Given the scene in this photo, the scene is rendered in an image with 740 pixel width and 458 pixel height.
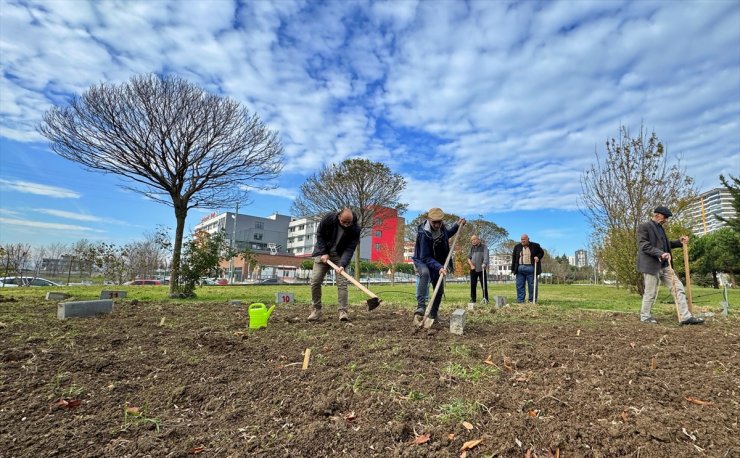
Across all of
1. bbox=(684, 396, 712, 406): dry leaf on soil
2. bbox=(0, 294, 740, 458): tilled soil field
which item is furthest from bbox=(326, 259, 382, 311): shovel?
bbox=(684, 396, 712, 406): dry leaf on soil

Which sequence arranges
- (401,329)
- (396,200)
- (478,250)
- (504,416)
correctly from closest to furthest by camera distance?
1. (504,416)
2. (401,329)
3. (478,250)
4. (396,200)

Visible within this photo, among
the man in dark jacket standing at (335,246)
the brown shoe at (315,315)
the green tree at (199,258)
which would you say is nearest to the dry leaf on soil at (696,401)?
the man in dark jacket standing at (335,246)

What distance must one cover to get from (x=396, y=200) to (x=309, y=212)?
562 centimetres

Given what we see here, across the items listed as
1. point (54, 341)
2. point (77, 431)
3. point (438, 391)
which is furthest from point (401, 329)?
point (54, 341)

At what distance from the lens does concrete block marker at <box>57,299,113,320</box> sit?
5195mm

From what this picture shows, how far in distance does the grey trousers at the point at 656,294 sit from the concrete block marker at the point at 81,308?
8.09 meters

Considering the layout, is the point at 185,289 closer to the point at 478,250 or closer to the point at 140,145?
the point at 140,145

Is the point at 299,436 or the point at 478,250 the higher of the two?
the point at 478,250

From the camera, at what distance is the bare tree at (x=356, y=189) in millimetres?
23156

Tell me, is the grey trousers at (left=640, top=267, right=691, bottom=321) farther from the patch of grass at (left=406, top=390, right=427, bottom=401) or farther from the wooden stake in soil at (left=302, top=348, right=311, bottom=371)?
the wooden stake in soil at (left=302, top=348, right=311, bottom=371)

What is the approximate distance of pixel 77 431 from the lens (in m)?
2.06

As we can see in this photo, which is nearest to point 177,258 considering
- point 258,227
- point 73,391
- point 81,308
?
point 81,308

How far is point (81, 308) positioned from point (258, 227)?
78.7 meters

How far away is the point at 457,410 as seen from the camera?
2.29 metres
